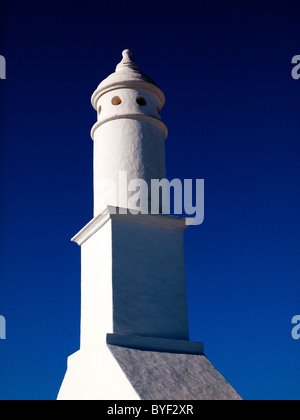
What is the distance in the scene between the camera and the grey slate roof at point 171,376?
8516 mm

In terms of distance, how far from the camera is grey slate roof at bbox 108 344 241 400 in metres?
8.52

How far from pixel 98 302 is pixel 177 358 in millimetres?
1696

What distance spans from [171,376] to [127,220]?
287 centimetres

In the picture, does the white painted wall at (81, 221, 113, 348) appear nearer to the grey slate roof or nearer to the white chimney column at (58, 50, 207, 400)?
the white chimney column at (58, 50, 207, 400)

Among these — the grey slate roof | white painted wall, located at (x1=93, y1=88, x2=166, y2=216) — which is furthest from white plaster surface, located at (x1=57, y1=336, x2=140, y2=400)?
white painted wall, located at (x1=93, y1=88, x2=166, y2=216)

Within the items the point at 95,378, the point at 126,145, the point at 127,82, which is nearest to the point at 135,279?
the point at 95,378

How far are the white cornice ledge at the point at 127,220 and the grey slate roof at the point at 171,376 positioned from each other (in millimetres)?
2340

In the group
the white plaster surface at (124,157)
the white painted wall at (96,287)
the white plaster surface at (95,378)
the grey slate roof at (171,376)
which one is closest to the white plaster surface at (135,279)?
the white painted wall at (96,287)

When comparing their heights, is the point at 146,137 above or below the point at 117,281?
above

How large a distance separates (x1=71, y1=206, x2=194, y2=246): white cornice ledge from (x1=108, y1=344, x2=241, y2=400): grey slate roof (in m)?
2.34

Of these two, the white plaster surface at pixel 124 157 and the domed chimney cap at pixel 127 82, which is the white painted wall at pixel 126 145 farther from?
the domed chimney cap at pixel 127 82

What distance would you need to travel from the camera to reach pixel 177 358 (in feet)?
31.1

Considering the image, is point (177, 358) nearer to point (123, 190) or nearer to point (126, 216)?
point (126, 216)
